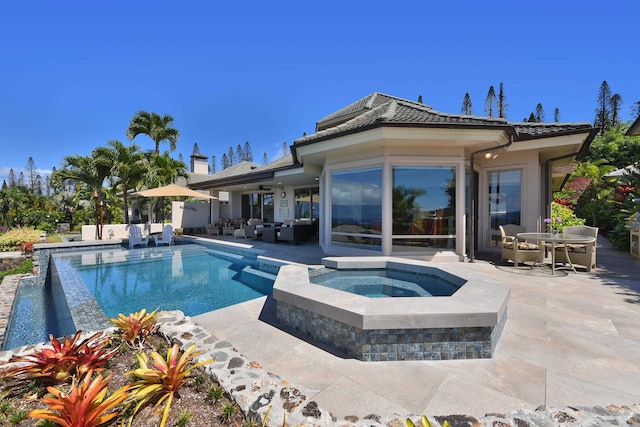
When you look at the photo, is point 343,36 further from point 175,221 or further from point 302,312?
point 175,221

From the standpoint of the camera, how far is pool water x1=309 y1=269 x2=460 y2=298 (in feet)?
17.3

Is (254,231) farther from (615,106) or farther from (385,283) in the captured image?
(615,106)

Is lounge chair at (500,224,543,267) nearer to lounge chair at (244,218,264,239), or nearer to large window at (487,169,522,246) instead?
large window at (487,169,522,246)

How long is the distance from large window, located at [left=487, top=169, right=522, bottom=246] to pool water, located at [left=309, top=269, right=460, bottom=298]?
17.9 ft

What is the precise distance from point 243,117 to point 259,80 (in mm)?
32093

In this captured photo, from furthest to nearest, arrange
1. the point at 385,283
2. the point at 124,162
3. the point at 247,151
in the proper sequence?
1. the point at 247,151
2. the point at 124,162
3. the point at 385,283

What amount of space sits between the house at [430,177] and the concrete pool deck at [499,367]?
12.8 ft

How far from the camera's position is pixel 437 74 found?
15016 mm

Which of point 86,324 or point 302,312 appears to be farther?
point 86,324

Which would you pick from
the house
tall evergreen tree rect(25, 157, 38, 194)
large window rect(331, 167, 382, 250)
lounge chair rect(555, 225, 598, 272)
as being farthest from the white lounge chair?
tall evergreen tree rect(25, 157, 38, 194)

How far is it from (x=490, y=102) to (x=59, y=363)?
200 ft

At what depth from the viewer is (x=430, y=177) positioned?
8.59 m

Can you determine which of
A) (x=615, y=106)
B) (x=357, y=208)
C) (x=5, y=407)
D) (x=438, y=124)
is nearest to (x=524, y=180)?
(x=438, y=124)

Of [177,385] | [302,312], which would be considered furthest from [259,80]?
[177,385]
